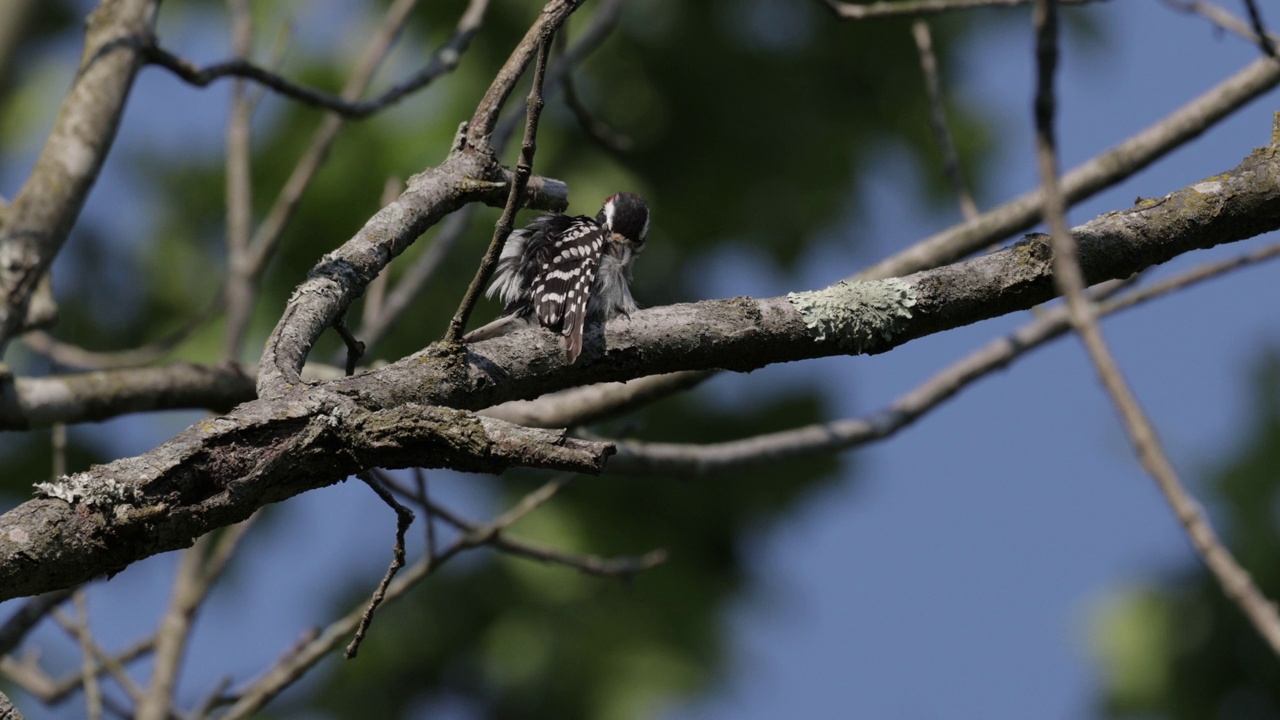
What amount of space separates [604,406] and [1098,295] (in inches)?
78.6

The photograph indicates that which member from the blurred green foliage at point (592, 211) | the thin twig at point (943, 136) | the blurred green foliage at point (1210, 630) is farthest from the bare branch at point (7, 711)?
the blurred green foliage at point (1210, 630)

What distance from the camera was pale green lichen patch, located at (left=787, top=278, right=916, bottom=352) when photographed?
2.55 m

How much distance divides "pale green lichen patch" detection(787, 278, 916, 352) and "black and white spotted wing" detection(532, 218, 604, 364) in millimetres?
569

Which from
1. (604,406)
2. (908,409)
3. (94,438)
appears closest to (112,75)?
(604,406)

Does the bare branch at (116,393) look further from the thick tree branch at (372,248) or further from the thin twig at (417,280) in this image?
the thick tree branch at (372,248)

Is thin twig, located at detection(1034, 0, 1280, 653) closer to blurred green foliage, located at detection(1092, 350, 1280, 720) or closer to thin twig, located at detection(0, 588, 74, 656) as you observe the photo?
thin twig, located at detection(0, 588, 74, 656)

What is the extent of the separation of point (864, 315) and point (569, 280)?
1.31 metres

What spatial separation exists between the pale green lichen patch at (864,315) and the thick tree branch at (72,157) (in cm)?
192

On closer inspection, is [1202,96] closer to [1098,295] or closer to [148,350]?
[1098,295]

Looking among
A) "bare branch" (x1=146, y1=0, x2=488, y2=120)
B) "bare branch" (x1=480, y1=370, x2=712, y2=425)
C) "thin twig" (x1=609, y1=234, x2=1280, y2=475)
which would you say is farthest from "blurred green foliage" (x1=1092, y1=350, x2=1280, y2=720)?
"bare branch" (x1=146, y1=0, x2=488, y2=120)

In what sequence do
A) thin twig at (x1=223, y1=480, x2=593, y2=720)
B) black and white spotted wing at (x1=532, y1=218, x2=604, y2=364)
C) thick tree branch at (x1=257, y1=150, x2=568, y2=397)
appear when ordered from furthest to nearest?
thin twig at (x1=223, y1=480, x2=593, y2=720) → black and white spotted wing at (x1=532, y1=218, x2=604, y2=364) → thick tree branch at (x1=257, y1=150, x2=568, y2=397)

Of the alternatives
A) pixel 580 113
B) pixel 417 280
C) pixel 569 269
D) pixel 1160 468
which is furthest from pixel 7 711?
pixel 580 113

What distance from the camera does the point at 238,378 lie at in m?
3.61

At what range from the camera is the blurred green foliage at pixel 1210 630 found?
8.84 metres
